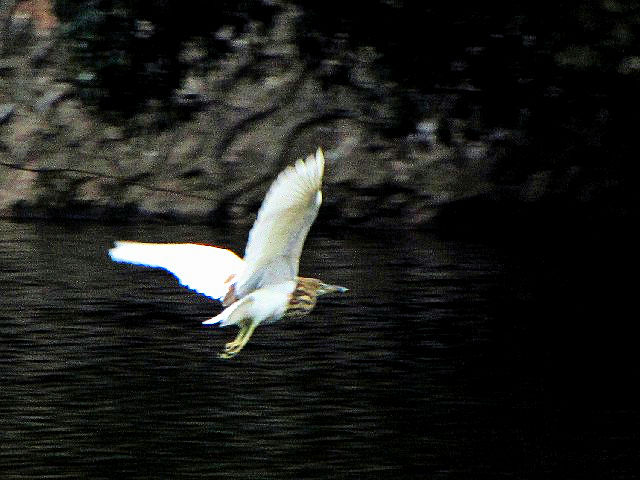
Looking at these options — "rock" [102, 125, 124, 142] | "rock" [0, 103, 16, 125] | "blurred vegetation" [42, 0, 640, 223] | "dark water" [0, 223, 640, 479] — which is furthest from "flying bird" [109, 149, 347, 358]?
"rock" [0, 103, 16, 125]

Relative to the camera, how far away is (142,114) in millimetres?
16031

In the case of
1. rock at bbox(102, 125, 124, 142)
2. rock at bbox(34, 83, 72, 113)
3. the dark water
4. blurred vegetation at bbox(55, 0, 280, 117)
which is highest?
blurred vegetation at bbox(55, 0, 280, 117)

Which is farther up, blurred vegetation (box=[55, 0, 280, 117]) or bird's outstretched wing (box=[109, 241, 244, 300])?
blurred vegetation (box=[55, 0, 280, 117])

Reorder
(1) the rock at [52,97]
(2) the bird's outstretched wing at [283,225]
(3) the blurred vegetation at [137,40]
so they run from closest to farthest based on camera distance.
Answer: (2) the bird's outstretched wing at [283,225]
(3) the blurred vegetation at [137,40]
(1) the rock at [52,97]

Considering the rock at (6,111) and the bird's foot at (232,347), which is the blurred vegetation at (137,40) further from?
the bird's foot at (232,347)

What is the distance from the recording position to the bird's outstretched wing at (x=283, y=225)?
6.14 meters

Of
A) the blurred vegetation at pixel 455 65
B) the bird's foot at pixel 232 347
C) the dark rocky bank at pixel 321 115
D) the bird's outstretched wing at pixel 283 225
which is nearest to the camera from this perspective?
the bird's outstretched wing at pixel 283 225

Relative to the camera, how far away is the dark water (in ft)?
21.6

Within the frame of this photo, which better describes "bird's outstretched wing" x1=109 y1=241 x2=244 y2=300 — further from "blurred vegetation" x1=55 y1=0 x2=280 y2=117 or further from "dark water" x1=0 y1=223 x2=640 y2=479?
"blurred vegetation" x1=55 y1=0 x2=280 y2=117

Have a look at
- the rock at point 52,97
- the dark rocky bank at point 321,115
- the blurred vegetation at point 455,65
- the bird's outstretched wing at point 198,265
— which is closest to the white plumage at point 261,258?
the bird's outstretched wing at point 198,265

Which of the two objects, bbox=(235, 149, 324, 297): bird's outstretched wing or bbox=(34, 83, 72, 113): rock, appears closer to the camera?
bbox=(235, 149, 324, 297): bird's outstretched wing

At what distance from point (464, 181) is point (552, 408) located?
329 inches

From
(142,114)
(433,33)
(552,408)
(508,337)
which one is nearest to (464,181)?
(433,33)

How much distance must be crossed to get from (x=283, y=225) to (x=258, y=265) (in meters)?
0.51
